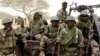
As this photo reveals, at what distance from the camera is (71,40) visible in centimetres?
1227

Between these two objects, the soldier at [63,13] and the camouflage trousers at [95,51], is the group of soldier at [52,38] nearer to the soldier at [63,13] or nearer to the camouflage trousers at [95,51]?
the camouflage trousers at [95,51]

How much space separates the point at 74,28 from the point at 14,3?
3892 cm

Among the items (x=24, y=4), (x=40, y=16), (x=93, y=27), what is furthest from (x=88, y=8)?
(x=24, y=4)

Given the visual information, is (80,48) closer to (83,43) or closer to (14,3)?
(83,43)

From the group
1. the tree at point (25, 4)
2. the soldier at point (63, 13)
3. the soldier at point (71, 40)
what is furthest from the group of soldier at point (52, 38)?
the tree at point (25, 4)

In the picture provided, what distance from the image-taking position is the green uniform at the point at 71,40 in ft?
40.1

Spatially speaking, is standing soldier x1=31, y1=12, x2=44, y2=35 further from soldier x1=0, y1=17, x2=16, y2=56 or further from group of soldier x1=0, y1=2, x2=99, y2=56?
soldier x1=0, y1=17, x2=16, y2=56

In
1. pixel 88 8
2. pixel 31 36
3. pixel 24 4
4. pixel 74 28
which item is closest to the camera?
pixel 74 28

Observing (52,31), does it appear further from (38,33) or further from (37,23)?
(37,23)

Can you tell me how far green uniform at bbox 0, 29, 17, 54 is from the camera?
39.4 ft

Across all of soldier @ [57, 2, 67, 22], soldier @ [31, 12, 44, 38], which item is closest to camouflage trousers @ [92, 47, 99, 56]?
soldier @ [31, 12, 44, 38]

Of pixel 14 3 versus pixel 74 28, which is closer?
pixel 74 28

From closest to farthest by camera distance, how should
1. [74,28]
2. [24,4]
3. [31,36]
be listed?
[74,28] → [31,36] → [24,4]

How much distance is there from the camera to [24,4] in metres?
50.0
